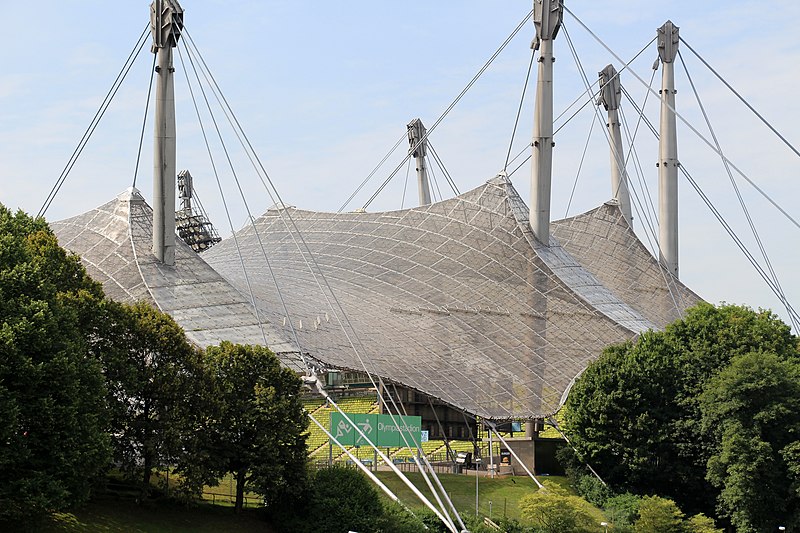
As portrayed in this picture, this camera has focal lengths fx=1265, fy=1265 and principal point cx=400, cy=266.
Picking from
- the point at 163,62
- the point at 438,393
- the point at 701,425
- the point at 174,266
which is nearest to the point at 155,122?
the point at 163,62

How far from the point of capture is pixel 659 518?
58062mm

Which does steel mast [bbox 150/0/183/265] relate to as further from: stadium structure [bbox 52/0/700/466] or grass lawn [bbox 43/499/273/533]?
grass lawn [bbox 43/499/273/533]

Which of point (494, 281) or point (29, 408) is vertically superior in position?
point (494, 281)

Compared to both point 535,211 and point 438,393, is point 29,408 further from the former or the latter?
point 535,211

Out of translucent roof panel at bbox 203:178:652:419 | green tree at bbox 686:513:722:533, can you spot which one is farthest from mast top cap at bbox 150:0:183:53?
green tree at bbox 686:513:722:533

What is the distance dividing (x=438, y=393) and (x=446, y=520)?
12483 millimetres

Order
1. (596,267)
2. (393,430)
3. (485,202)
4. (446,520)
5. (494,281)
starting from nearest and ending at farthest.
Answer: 1. (446,520)
2. (393,430)
3. (494,281)
4. (485,202)
5. (596,267)

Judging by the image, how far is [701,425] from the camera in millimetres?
62312

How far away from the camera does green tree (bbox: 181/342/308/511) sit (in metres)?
51.5

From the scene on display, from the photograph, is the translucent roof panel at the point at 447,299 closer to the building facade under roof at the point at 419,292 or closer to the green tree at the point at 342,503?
the building facade under roof at the point at 419,292

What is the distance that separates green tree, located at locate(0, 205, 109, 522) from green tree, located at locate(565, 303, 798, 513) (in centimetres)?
2709

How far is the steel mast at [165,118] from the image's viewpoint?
66875mm

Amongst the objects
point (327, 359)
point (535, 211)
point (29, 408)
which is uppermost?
point (535, 211)

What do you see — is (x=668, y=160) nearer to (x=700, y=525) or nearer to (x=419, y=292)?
(x=419, y=292)
